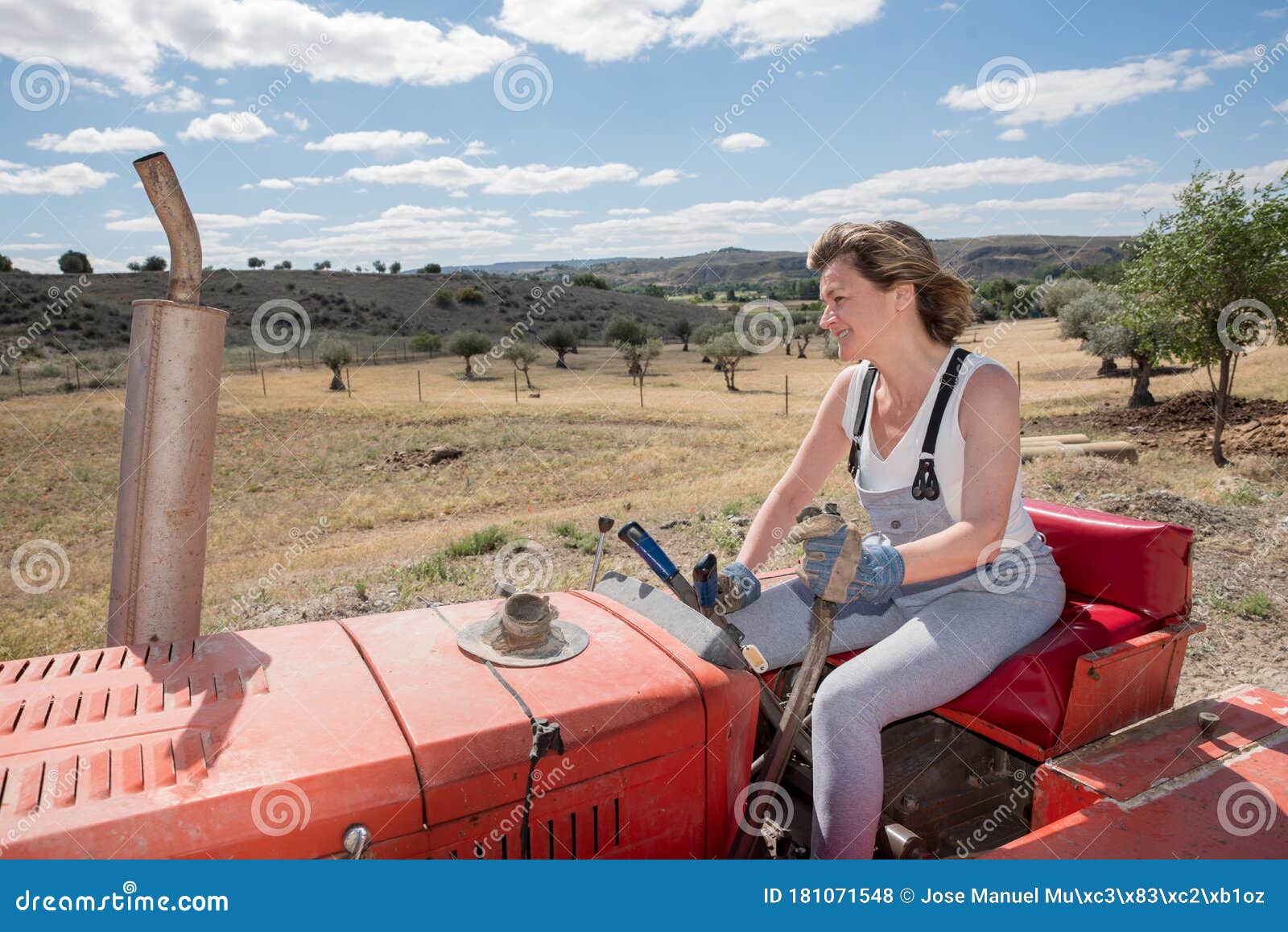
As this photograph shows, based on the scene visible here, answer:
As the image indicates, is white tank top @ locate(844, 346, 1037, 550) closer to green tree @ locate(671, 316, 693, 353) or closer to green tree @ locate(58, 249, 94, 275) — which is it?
green tree @ locate(671, 316, 693, 353)

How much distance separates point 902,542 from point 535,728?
1.47 metres

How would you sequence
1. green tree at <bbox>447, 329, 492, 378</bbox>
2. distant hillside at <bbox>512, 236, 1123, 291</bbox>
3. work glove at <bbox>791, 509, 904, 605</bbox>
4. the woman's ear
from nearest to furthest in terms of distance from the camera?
1. work glove at <bbox>791, 509, 904, 605</bbox>
2. the woman's ear
3. green tree at <bbox>447, 329, 492, 378</bbox>
4. distant hillside at <bbox>512, 236, 1123, 291</bbox>

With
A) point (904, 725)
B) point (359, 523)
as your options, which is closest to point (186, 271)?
point (904, 725)

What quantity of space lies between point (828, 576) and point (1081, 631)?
42.6 inches

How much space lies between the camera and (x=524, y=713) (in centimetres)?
186

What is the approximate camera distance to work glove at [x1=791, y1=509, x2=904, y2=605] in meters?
2.06

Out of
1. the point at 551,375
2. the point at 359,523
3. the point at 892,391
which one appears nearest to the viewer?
the point at 892,391

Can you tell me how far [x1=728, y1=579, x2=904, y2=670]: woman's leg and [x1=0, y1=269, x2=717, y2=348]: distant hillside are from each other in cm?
4145

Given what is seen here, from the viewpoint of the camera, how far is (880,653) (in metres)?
2.32

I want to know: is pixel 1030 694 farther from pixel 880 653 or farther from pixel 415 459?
pixel 415 459

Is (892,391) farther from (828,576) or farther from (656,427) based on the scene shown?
(656,427)

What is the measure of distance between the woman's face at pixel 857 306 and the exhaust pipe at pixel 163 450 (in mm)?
1954

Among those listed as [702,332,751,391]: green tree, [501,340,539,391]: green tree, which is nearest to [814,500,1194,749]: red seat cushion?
[702,332,751,391]: green tree

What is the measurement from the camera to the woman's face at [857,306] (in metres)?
2.61
